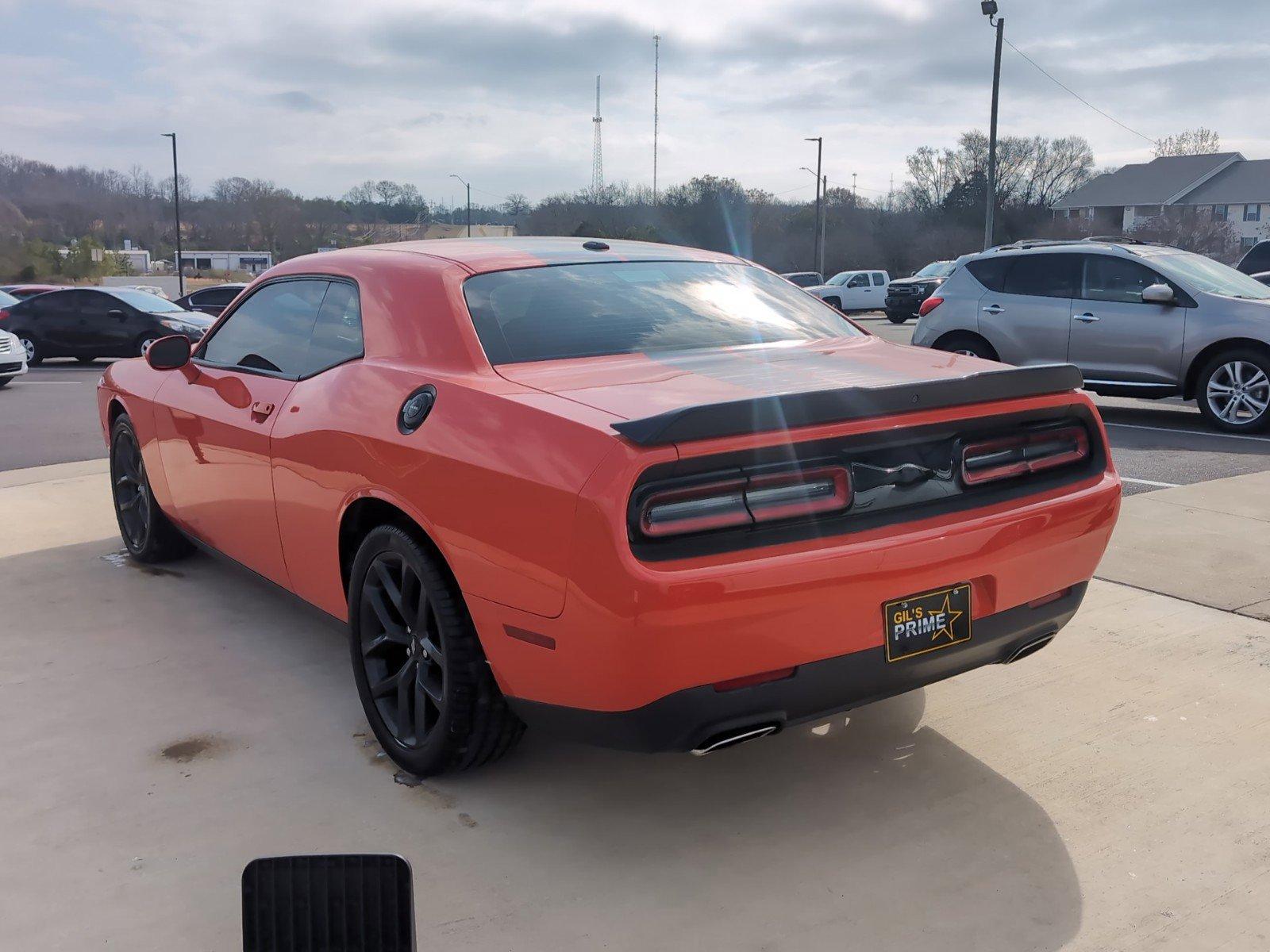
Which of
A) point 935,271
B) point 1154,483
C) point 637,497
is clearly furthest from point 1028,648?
point 935,271

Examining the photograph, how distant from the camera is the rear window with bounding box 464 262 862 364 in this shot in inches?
135

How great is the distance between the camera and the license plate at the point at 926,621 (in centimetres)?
282

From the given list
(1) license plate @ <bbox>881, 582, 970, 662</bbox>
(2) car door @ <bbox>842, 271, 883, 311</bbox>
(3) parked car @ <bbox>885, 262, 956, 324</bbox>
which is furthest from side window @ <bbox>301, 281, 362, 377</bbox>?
(2) car door @ <bbox>842, 271, 883, 311</bbox>

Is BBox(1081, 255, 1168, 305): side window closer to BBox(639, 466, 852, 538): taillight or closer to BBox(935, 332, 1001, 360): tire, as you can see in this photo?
BBox(935, 332, 1001, 360): tire

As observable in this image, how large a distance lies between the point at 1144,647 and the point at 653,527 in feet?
8.59

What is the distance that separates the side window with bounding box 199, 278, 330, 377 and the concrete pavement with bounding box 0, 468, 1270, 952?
89 cm

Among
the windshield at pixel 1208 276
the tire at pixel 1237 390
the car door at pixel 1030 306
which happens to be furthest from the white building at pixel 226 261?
the tire at pixel 1237 390

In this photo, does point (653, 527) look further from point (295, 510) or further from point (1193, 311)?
point (1193, 311)

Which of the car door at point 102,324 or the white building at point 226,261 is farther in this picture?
the white building at point 226,261

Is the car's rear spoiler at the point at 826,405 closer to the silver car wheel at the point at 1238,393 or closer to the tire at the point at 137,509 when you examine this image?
the tire at the point at 137,509

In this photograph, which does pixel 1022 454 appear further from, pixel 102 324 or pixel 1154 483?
pixel 102 324

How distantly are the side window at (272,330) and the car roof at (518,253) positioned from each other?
3.8 inches

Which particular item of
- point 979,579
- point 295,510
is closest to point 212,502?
point 295,510

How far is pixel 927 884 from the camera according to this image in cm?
275
